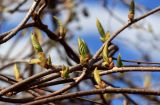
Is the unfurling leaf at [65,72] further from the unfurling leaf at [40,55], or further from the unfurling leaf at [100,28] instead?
the unfurling leaf at [100,28]

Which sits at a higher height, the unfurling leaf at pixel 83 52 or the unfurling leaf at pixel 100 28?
the unfurling leaf at pixel 100 28

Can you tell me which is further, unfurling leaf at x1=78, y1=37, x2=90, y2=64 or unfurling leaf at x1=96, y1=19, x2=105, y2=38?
unfurling leaf at x1=96, y1=19, x2=105, y2=38

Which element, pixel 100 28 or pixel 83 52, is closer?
pixel 83 52

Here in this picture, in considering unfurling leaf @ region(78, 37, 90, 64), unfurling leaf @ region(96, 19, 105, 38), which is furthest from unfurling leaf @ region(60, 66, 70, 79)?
unfurling leaf @ region(96, 19, 105, 38)

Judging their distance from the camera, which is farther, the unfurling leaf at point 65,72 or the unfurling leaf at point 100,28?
the unfurling leaf at point 100,28

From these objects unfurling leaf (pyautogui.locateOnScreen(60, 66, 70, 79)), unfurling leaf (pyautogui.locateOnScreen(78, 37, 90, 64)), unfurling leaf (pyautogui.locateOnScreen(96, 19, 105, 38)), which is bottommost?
unfurling leaf (pyautogui.locateOnScreen(60, 66, 70, 79))

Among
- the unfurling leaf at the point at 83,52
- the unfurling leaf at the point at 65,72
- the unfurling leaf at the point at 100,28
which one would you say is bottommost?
the unfurling leaf at the point at 65,72

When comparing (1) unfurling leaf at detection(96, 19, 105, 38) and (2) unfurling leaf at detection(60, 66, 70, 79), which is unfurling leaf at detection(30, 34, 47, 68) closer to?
(2) unfurling leaf at detection(60, 66, 70, 79)

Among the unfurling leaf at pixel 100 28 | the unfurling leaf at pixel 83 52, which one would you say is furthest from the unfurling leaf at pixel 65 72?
the unfurling leaf at pixel 100 28

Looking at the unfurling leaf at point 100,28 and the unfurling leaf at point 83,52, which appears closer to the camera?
the unfurling leaf at point 83,52

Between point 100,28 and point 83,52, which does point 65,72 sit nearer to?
point 83,52

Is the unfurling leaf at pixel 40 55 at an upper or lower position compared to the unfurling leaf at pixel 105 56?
upper

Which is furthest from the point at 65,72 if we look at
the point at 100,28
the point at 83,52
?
the point at 100,28
